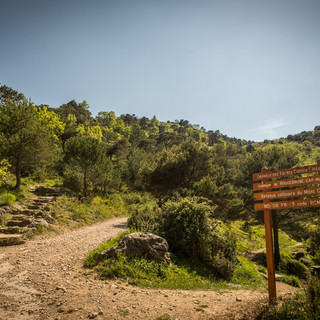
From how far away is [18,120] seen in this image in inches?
591

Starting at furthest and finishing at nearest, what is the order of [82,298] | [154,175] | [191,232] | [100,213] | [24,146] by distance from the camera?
[154,175] < [100,213] < [24,146] < [191,232] < [82,298]

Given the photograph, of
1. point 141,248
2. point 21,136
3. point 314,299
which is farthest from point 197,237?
point 21,136

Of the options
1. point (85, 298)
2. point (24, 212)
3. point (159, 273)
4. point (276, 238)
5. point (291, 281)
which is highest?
point (24, 212)

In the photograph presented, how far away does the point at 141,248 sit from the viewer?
7.29 metres

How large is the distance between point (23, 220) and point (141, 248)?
7859mm

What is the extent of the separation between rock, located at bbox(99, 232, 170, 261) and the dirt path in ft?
3.41

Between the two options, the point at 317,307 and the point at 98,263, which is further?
the point at 98,263

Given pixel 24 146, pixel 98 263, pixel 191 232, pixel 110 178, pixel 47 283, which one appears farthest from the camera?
pixel 110 178

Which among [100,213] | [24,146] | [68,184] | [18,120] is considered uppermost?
[18,120]

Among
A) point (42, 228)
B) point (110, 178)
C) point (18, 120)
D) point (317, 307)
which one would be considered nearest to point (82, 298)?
point (317, 307)

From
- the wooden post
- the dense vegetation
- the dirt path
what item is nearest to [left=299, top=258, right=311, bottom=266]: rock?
the dense vegetation

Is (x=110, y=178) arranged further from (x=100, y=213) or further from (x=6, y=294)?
(x=6, y=294)

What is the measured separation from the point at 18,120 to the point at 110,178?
10848 mm

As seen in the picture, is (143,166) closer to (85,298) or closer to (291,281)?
(291,281)
